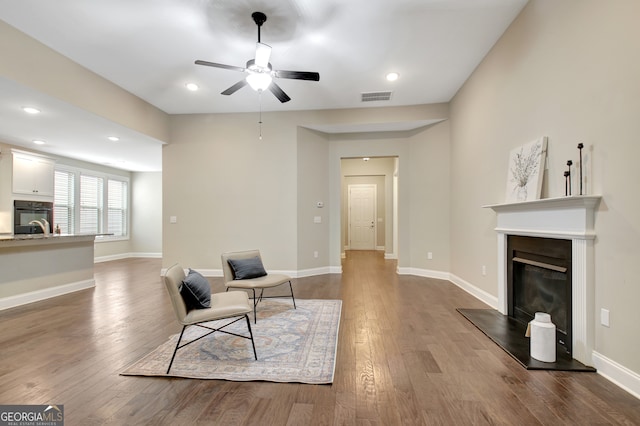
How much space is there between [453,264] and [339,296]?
236cm

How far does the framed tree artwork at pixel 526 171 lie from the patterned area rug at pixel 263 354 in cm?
237

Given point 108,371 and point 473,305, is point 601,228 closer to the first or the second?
point 473,305

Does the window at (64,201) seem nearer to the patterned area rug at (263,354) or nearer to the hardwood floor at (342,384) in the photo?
the hardwood floor at (342,384)

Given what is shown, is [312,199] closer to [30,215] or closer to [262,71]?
[262,71]

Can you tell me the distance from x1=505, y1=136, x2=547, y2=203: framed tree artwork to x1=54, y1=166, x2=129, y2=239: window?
25.2ft

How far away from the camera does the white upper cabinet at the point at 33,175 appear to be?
5768mm

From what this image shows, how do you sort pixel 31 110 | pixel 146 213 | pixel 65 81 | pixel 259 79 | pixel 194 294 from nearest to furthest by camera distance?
pixel 194 294 < pixel 259 79 < pixel 65 81 < pixel 31 110 < pixel 146 213

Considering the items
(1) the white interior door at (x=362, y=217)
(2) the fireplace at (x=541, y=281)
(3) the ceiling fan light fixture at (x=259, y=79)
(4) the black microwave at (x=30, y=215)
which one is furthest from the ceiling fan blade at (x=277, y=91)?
(1) the white interior door at (x=362, y=217)

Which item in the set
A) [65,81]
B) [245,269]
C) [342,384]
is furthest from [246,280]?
[65,81]

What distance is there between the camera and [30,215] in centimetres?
605

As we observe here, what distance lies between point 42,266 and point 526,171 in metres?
6.37

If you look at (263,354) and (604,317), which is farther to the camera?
(263,354)

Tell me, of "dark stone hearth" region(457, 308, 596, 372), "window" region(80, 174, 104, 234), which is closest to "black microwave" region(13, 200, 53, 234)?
"window" region(80, 174, 104, 234)

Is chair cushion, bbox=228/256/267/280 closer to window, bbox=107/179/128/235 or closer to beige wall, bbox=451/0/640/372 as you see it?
beige wall, bbox=451/0/640/372
